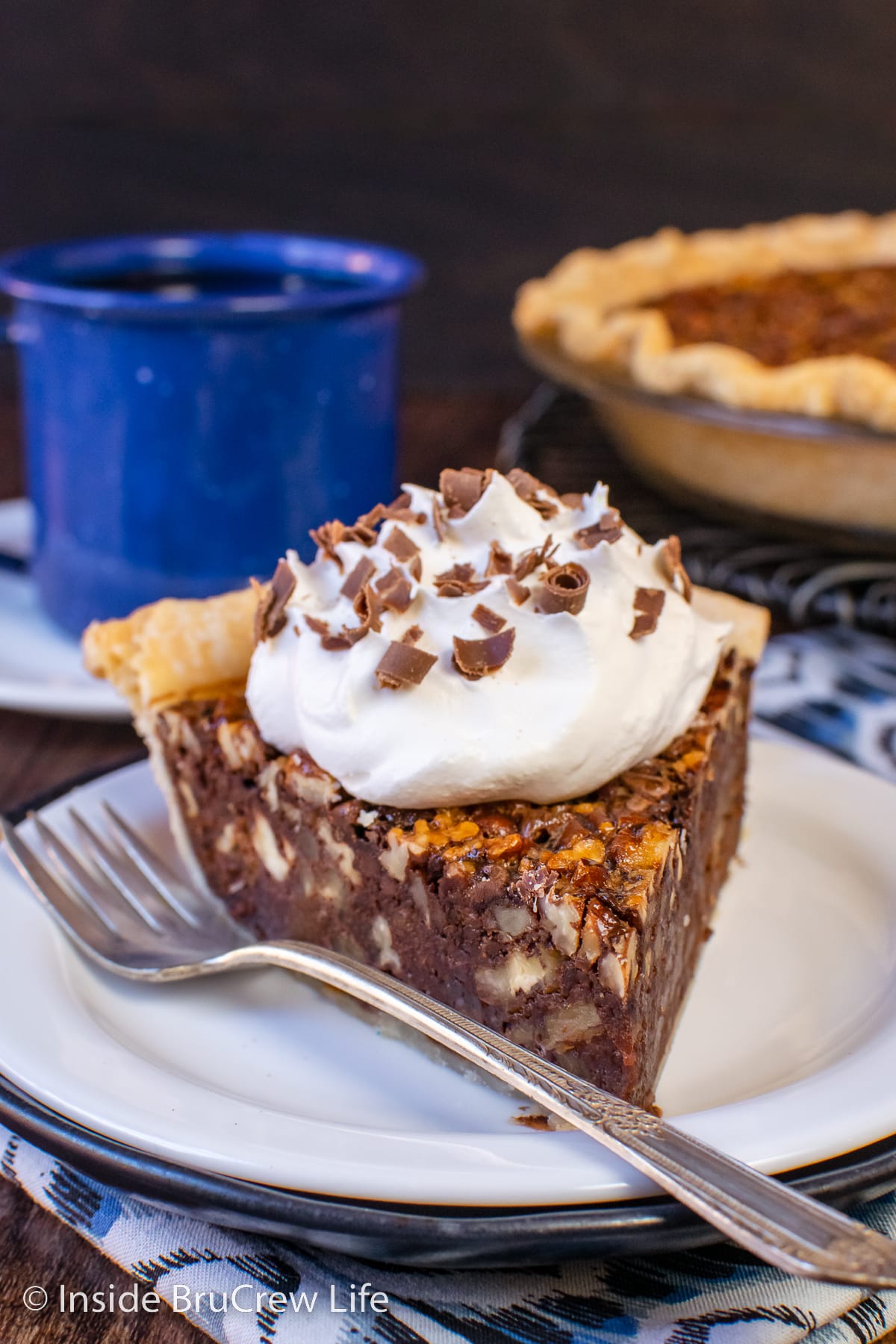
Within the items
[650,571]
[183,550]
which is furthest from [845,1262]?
[183,550]

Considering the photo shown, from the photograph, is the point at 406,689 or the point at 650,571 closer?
the point at 406,689

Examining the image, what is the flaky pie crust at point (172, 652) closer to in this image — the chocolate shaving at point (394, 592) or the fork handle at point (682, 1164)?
the chocolate shaving at point (394, 592)

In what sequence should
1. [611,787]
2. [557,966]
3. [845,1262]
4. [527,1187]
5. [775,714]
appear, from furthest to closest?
[775,714] < [611,787] < [557,966] < [527,1187] < [845,1262]

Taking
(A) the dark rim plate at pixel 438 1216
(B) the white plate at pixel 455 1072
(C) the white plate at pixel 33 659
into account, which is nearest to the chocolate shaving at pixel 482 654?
(B) the white plate at pixel 455 1072

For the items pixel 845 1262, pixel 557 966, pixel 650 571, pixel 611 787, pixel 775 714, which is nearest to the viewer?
pixel 845 1262

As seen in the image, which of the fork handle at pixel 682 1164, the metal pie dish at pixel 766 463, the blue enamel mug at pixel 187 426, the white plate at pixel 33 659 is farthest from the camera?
the metal pie dish at pixel 766 463

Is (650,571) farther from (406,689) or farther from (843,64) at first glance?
(843,64)

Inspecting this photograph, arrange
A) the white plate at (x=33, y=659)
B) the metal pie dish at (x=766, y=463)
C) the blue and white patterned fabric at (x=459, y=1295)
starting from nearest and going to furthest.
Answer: the blue and white patterned fabric at (x=459, y=1295) → the white plate at (x=33, y=659) → the metal pie dish at (x=766, y=463)

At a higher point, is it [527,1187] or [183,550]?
[527,1187]
